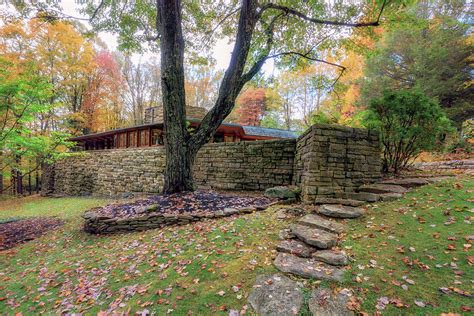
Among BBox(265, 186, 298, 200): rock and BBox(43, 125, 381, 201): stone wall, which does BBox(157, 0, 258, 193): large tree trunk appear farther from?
BBox(265, 186, 298, 200): rock

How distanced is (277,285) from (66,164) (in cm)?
1649

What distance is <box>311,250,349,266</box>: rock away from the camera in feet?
7.18

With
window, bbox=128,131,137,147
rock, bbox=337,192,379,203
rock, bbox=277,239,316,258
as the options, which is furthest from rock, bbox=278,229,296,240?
window, bbox=128,131,137,147

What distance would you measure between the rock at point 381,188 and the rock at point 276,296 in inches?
107

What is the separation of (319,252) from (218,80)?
900 inches

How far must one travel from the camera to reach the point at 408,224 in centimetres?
266

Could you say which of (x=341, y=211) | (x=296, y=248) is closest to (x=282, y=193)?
(x=341, y=211)

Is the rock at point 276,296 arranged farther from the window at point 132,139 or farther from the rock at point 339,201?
the window at point 132,139

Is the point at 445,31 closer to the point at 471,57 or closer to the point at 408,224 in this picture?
the point at 471,57

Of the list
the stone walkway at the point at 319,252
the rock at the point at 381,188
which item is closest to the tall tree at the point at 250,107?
the rock at the point at 381,188

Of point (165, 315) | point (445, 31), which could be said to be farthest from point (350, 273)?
point (445, 31)

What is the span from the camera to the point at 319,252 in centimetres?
242

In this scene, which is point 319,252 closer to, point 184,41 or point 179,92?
point 179,92

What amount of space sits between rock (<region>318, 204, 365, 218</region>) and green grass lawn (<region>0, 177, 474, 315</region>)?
0.45ft
